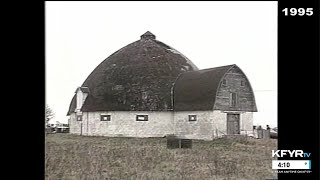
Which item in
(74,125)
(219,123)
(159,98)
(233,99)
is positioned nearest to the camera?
(219,123)

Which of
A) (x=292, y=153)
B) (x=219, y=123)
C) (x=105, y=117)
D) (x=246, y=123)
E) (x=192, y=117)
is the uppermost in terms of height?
(x=292, y=153)

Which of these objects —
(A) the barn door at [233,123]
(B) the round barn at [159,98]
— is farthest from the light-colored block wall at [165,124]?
(A) the barn door at [233,123]

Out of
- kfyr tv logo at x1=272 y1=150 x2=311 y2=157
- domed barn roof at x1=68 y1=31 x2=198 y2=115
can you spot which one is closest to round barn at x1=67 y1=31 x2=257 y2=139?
domed barn roof at x1=68 y1=31 x2=198 y2=115

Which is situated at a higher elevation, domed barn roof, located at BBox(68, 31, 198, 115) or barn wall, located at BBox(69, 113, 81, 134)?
domed barn roof, located at BBox(68, 31, 198, 115)

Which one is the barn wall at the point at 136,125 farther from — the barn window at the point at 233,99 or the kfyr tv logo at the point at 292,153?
the kfyr tv logo at the point at 292,153

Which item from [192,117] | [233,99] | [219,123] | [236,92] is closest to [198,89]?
[192,117]

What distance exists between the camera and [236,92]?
30844 millimetres

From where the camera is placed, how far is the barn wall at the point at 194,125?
95.9 feet

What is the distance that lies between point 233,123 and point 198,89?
3633 mm

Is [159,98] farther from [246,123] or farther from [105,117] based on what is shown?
[246,123]

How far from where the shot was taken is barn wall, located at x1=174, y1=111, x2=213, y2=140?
2922 centimetres

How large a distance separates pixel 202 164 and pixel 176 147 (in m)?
7.44

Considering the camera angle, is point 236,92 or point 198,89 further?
point 198,89

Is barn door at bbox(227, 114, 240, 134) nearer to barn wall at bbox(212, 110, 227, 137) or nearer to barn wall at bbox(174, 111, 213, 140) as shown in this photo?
barn wall at bbox(212, 110, 227, 137)
